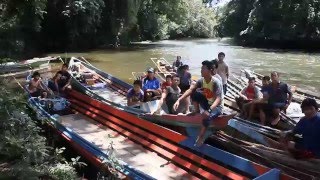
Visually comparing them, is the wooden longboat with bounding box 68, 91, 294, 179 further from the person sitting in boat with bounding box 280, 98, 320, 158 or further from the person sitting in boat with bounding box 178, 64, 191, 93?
the person sitting in boat with bounding box 178, 64, 191, 93

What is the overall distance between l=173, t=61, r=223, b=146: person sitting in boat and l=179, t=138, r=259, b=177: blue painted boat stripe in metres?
0.15

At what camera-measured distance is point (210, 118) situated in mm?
6133

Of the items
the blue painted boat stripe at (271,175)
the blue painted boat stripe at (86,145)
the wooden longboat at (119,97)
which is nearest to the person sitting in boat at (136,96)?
the wooden longboat at (119,97)

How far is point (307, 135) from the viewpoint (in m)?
5.20

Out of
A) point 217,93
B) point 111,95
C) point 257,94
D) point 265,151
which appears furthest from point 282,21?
point 265,151

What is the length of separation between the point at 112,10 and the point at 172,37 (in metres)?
29.1

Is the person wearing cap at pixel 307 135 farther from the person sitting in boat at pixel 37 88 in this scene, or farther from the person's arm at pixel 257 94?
the person sitting in boat at pixel 37 88

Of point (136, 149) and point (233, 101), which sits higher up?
point (233, 101)

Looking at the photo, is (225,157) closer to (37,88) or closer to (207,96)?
(207,96)

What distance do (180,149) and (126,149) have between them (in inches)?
51.5

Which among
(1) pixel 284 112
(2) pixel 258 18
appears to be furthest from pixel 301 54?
(1) pixel 284 112

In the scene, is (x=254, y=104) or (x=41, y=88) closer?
(x=254, y=104)

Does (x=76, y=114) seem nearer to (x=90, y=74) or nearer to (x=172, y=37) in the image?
(x=90, y=74)

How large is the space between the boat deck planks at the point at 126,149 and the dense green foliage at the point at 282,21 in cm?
3036
